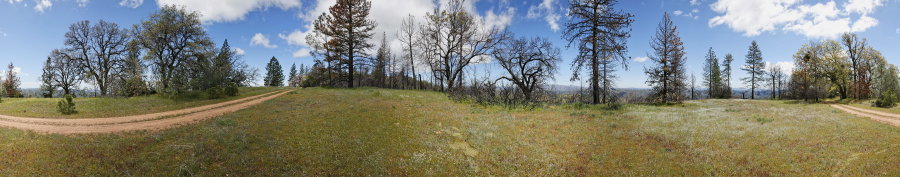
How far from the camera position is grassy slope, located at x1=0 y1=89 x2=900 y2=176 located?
743cm

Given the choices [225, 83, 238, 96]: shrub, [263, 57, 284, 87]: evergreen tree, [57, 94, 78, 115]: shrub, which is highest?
[263, 57, 284, 87]: evergreen tree

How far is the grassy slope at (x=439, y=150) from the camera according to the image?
7434 mm

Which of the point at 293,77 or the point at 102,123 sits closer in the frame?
the point at 102,123

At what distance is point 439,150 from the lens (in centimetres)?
877

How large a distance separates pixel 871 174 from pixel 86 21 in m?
59.0

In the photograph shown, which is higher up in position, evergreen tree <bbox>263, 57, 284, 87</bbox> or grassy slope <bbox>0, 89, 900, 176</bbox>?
evergreen tree <bbox>263, 57, 284, 87</bbox>

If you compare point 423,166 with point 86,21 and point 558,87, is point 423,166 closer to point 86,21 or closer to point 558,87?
point 558,87

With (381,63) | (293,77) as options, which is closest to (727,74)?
(381,63)

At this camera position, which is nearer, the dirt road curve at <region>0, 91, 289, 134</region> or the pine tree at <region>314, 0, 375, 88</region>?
the dirt road curve at <region>0, 91, 289, 134</region>

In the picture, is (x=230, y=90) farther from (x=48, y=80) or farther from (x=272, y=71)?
(x=272, y=71)

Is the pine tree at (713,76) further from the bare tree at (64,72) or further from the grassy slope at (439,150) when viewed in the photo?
the bare tree at (64,72)

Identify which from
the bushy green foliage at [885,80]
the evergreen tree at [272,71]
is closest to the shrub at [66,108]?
the evergreen tree at [272,71]

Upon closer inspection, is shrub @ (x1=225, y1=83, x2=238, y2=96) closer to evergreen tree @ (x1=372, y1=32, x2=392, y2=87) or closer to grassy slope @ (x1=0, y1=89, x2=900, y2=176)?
grassy slope @ (x1=0, y1=89, x2=900, y2=176)

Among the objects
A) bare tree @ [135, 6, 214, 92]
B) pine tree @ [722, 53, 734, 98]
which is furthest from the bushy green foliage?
bare tree @ [135, 6, 214, 92]
